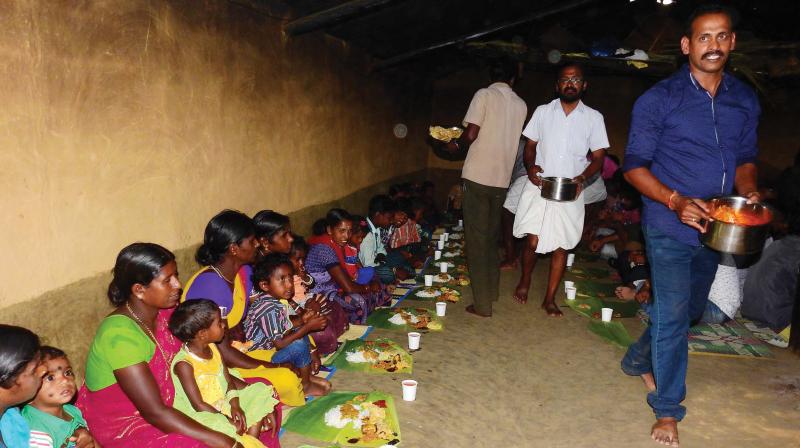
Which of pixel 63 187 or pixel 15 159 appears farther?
pixel 63 187

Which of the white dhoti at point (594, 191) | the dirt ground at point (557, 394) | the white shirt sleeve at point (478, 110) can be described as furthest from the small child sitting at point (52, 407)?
the white dhoti at point (594, 191)

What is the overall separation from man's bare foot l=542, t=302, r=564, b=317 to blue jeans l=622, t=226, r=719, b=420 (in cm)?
212

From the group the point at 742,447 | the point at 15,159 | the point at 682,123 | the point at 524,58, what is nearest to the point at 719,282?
the point at 742,447

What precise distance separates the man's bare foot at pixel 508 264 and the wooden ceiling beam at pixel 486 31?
3.03 metres

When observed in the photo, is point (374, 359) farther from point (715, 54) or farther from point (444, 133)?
point (444, 133)

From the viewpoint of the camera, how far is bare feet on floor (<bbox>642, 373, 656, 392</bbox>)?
12.6 ft

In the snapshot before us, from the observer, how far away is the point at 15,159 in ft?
8.75

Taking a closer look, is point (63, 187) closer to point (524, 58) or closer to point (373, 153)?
point (373, 153)

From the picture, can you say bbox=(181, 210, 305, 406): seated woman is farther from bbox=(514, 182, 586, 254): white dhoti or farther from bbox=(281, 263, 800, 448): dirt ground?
bbox=(514, 182, 586, 254): white dhoti

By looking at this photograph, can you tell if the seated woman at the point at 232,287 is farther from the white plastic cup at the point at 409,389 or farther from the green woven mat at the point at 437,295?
the green woven mat at the point at 437,295

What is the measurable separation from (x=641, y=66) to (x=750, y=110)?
5.57 m

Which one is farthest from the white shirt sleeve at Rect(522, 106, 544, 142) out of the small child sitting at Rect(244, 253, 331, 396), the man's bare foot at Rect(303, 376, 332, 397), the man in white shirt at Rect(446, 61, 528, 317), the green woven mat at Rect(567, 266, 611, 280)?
the man's bare foot at Rect(303, 376, 332, 397)

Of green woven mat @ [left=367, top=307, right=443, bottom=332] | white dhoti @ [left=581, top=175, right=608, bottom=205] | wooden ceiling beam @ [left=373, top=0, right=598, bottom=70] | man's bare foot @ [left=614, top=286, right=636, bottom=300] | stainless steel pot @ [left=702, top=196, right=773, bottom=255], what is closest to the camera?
Result: stainless steel pot @ [left=702, top=196, right=773, bottom=255]

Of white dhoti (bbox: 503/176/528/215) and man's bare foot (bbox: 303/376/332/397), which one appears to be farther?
white dhoti (bbox: 503/176/528/215)
